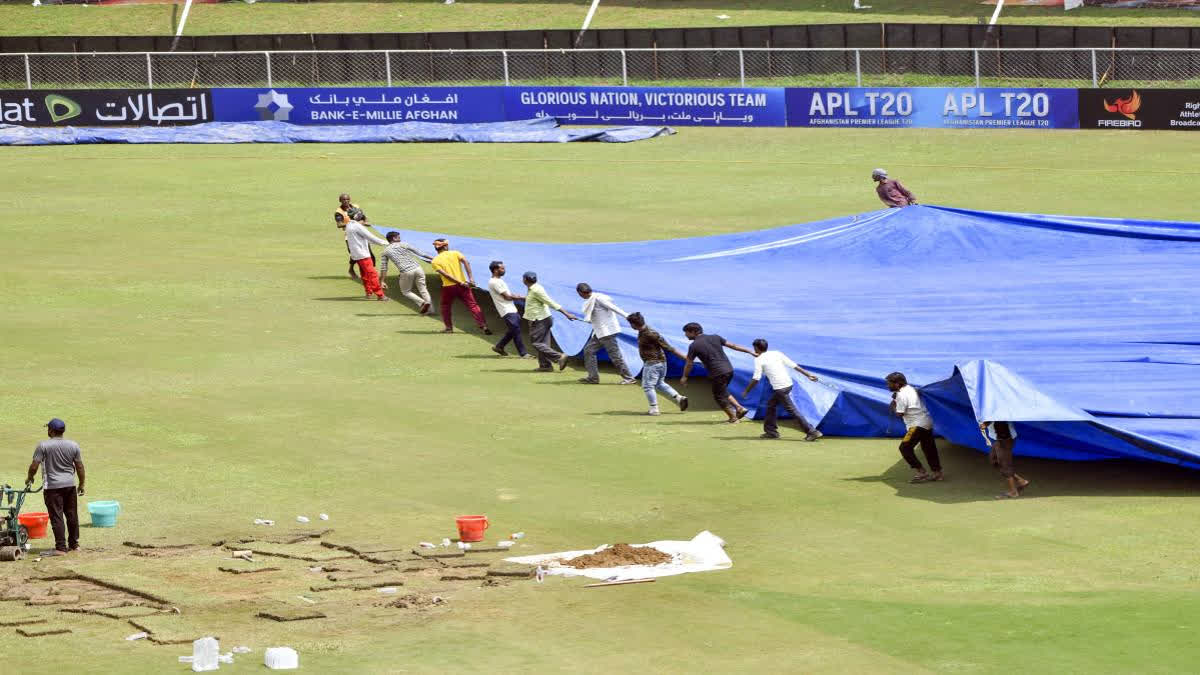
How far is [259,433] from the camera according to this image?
20.8 m

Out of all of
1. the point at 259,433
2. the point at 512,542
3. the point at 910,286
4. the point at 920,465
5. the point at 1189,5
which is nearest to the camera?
the point at 512,542

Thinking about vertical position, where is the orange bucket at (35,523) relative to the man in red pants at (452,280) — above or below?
below

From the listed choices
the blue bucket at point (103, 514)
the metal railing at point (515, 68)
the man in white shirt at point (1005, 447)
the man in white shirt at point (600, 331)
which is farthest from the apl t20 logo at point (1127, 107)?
the blue bucket at point (103, 514)

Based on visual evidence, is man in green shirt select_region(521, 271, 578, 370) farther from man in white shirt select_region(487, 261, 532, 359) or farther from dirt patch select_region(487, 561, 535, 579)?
dirt patch select_region(487, 561, 535, 579)

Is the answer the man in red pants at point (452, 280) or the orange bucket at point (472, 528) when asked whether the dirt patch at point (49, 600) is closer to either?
the orange bucket at point (472, 528)

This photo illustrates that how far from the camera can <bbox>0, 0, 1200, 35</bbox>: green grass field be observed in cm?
6197

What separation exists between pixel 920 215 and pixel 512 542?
1441 cm

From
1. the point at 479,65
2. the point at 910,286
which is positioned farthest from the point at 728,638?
the point at 479,65

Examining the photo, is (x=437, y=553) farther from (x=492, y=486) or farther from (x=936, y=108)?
(x=936, y=108)

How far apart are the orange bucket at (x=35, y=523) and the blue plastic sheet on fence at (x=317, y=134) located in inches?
1259

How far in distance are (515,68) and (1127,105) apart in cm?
1910

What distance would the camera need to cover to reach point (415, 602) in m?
14.4

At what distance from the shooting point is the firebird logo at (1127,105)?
45.2m

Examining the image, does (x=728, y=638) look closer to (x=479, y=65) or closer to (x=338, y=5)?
(x=479, y=65)
